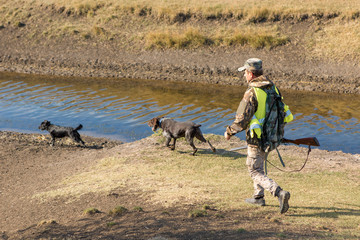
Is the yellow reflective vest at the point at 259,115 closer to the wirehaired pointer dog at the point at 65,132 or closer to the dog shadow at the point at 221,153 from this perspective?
the dog shadow at the point at 221,153

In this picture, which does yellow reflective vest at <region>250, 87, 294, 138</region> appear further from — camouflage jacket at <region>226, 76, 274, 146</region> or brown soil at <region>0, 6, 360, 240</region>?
brown soil at <region>0, 6, 360, 240</region>

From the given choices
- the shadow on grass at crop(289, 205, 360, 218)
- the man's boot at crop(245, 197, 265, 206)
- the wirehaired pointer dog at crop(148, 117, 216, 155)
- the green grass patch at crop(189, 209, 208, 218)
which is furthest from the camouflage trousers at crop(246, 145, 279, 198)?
the wirehaired pointer dog at crop(148, 117, 216, 155)

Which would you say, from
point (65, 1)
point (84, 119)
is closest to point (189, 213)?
point (84, 119)

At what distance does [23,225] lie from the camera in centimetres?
786

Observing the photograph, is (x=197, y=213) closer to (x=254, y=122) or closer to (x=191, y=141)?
(x=254, y=122)

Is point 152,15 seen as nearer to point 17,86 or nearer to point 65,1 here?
point 65,1

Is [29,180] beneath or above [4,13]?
beneath

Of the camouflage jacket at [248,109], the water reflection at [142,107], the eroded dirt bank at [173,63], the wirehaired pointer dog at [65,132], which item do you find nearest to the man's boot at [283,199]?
the camouflage jacket at [248,109]

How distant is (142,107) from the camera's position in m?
21.9

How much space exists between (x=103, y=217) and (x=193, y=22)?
29.7 metres

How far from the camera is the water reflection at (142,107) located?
17938 millimetres

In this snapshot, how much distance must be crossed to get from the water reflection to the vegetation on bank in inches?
247

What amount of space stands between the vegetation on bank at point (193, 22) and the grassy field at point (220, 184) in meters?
19.3

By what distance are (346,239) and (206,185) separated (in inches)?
142
